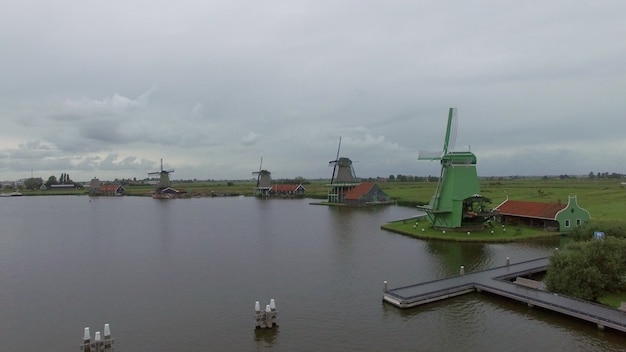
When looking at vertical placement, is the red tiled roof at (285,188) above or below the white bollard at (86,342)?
above

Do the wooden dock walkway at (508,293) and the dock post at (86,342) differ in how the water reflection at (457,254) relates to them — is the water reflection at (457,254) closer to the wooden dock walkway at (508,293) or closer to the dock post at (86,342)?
→ the wooden dock walkway at (508,293)

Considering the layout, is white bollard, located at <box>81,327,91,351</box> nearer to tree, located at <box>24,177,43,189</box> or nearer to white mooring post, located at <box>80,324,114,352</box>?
white mooring post, located at <box>80,324,114,352</box>

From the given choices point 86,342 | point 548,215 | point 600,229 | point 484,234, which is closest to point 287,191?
point 484,234

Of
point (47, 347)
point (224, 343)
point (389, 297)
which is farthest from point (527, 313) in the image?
point (47, 347)

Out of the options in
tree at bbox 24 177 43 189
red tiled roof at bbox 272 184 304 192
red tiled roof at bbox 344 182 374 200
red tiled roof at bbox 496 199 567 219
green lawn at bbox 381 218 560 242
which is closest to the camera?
green lawn at bbox 381 218 560 242

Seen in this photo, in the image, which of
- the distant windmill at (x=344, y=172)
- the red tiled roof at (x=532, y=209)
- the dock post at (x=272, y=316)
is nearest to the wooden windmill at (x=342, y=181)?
the distant windmill at (x=344, y=172)

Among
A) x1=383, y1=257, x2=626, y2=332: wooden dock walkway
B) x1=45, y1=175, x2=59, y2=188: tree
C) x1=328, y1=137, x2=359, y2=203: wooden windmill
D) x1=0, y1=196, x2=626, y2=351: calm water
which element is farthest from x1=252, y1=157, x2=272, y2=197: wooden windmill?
x1=45, y1=175, x2=59, y2=188: tree

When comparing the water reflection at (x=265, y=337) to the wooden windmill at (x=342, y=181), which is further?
the wooden windmill at (x=342, y=181)
